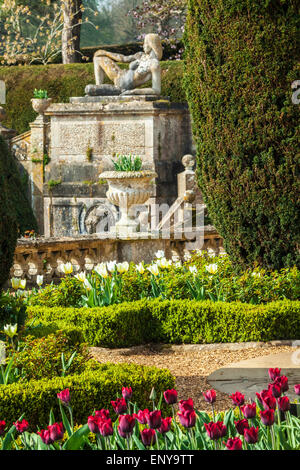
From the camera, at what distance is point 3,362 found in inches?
181

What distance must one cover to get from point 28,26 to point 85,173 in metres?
18.1

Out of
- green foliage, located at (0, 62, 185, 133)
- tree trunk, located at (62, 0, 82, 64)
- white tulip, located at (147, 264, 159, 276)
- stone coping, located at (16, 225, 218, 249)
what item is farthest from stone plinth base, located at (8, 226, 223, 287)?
tree trunk, located at (62, 0, 82, 64)

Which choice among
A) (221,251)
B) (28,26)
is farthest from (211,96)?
(28,26)

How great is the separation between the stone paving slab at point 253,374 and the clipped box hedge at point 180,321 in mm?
491

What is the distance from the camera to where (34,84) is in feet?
70.6

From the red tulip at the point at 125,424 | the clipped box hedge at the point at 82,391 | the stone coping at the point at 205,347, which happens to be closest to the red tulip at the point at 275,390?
the red tulip at the point at 125,424

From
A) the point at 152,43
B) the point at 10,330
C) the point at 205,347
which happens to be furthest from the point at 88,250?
the point at 152,43

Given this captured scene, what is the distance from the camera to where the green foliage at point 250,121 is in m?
7.21

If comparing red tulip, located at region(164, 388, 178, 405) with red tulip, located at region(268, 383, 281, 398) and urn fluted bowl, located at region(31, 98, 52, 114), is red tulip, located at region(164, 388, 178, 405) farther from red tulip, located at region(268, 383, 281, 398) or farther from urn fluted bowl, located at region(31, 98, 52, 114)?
urn fluted bowl, located at region(31, 98, 52, 114)

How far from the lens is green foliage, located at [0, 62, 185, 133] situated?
2100cm

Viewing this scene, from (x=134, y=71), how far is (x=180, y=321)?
39.4ft

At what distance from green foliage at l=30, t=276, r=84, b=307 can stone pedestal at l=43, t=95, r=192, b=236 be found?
10016 millimetres

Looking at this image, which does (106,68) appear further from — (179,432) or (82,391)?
(179,432)
